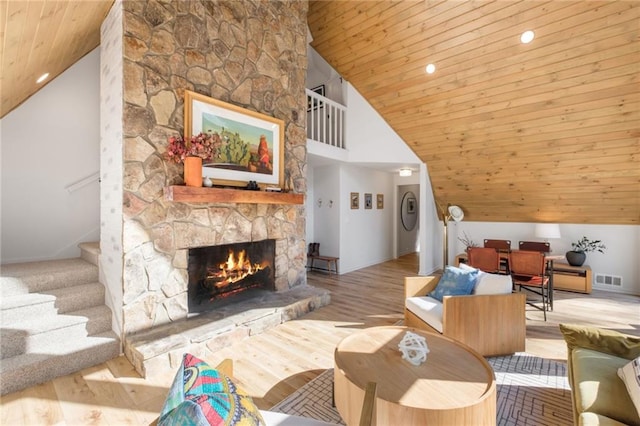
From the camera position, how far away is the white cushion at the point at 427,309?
267 centimetres

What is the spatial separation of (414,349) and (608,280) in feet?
17.8

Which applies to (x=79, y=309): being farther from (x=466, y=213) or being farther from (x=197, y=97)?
(x=466, y=213)

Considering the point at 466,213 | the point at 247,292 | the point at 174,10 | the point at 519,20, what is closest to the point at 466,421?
the point at 247,292

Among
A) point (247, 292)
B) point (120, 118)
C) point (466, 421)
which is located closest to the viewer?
point (466, 421)

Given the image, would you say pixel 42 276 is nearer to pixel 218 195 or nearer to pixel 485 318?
pixel 218 195

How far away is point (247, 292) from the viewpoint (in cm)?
378

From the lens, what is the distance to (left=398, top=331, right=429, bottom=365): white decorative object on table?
1.88 metres

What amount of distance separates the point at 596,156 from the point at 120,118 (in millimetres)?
6008

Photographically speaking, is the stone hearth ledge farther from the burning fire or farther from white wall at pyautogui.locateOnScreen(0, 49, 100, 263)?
white wall at pyautogui.locateOnScreen(0, 49, 100, 263)

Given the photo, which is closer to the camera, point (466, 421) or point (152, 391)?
point (466, 421)

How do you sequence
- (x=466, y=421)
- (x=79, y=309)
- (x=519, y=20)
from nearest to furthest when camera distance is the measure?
(x=466, y=421) → (x=79, y=309) → (x=519, y=20)

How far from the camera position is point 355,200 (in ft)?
21.2

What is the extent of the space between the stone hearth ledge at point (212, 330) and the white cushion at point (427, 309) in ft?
4.39

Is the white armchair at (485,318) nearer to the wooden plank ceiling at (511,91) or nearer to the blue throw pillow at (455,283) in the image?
the blue throw pillow at (455,283)
